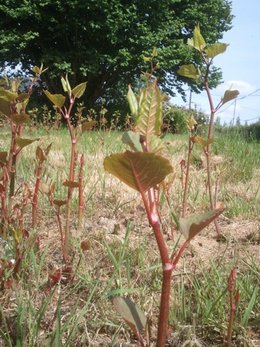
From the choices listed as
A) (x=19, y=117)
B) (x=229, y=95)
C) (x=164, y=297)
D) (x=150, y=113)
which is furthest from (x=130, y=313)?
(x=229, y=95)

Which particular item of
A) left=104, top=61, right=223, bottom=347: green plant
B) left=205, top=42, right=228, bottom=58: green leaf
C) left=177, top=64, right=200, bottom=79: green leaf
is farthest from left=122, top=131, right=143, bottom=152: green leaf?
left=177, top=64, right=200, bottom=79: green leaf

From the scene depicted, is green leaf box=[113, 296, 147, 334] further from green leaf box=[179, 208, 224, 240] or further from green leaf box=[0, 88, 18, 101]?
green leaf box=[0, 88, 18, 101]

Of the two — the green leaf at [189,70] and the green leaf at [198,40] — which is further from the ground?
the green leaf at [198,40]

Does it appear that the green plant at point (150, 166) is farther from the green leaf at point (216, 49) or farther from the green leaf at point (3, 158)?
the green leaf at point (216, 49)

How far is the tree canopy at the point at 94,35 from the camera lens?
13344mm

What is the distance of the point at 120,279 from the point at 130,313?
53 centimetres

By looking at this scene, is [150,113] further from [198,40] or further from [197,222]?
[198,40]

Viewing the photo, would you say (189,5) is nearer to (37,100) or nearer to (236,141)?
(37,100)

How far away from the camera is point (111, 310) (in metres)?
1.12

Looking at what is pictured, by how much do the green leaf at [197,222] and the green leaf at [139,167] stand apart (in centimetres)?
9

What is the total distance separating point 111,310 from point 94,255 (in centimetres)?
40

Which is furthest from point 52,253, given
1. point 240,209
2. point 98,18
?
point 98,18

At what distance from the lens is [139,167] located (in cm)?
54

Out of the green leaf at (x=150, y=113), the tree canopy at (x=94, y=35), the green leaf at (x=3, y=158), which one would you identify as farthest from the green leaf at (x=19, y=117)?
the tree canopy at (x=94, y=35)
